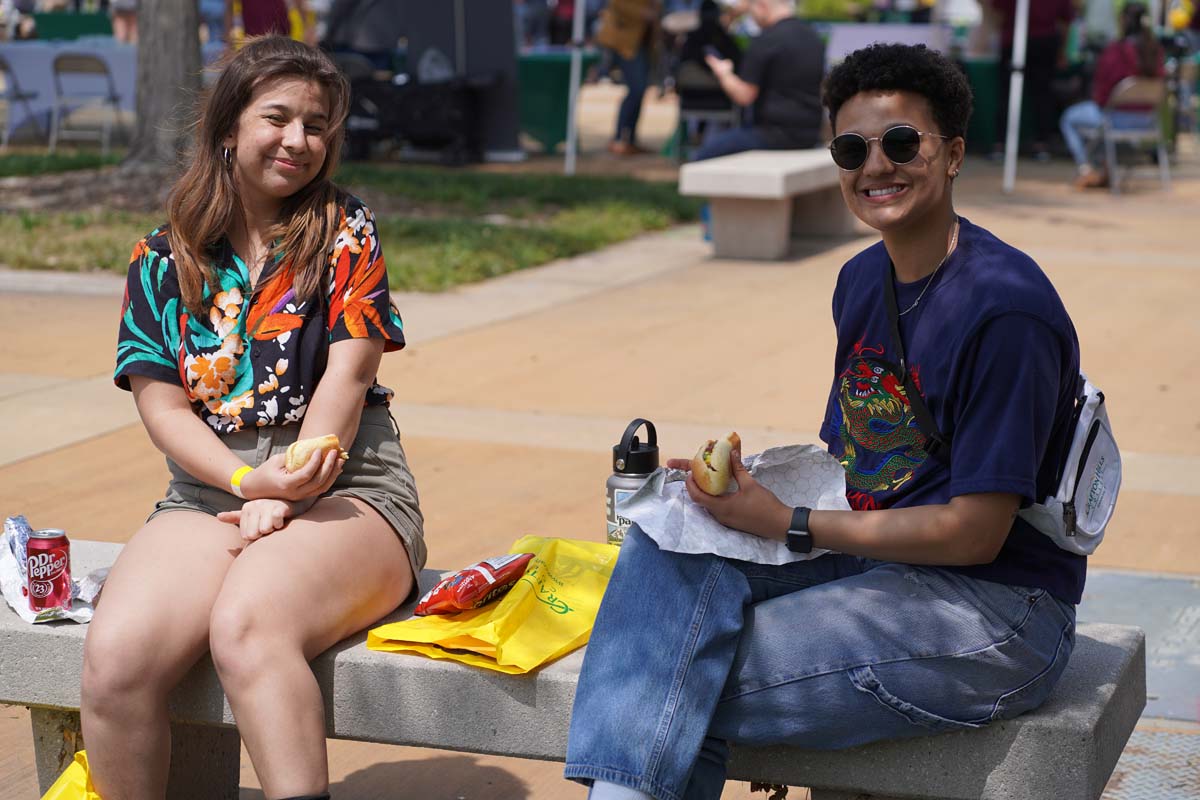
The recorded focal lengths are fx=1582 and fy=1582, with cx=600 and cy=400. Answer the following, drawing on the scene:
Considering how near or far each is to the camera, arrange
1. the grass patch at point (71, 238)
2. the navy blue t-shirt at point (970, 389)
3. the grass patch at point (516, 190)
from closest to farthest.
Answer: the navy blue t-shirt at point (970, 389), the grass patch at point (71, 238), the grass patch at point (516, 190)

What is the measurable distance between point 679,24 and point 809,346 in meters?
11.4

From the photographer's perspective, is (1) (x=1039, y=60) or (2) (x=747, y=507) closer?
(2) (x=747, y=507)

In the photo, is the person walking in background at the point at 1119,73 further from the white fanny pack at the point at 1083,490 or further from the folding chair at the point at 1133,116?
the white fanny pack at the point at 1083,490

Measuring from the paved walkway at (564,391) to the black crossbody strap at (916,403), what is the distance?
119 centimetres

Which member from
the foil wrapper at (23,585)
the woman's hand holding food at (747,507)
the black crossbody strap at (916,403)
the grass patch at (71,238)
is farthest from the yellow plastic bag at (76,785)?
the grass patch at (71,238)

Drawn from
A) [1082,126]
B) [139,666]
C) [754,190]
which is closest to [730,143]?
[754,190]

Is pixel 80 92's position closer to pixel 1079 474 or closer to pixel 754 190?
pixel 754 190

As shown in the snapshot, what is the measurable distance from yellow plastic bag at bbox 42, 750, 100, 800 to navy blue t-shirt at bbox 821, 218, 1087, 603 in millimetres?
1434

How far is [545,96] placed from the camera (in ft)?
56.4

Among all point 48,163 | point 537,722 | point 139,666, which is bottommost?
point 48,163

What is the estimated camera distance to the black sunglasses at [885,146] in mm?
2664

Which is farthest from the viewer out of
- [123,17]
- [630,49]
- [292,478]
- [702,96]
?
[123,17]

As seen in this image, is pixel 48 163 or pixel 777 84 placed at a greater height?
pixel 777 84

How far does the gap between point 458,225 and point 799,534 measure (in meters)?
8.86
